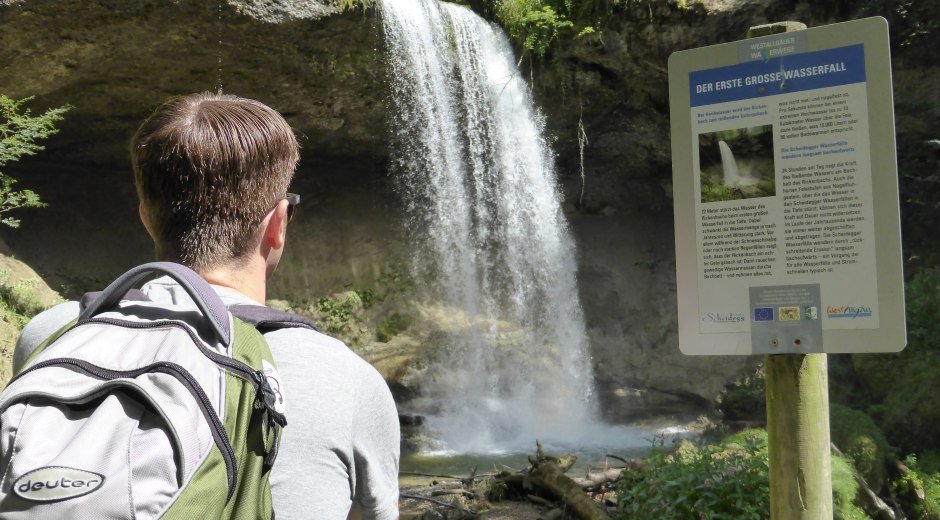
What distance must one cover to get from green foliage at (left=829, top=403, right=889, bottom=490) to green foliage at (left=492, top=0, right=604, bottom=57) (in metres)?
6.59

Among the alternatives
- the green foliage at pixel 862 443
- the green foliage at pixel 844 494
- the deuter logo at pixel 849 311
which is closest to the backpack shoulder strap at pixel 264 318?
the deuter logo at pixel 849 311

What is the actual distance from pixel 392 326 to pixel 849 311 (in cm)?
1041

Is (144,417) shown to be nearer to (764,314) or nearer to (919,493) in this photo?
(764,314)

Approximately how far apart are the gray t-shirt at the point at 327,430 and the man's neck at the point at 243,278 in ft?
0.08

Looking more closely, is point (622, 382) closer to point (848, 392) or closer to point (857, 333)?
point (848, 392)

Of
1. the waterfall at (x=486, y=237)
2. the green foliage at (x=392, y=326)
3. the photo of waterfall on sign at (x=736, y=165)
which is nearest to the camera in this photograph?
the photo of waterfall on sign at (x=736, y=165)

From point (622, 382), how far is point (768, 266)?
10.2 meters

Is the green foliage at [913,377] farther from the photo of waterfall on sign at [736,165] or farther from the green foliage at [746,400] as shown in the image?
the photo of waterfall on sign at [736,165]

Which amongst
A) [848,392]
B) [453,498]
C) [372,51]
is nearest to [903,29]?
[848,392]

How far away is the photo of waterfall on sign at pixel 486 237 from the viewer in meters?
10.9

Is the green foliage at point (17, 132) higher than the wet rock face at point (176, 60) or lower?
lower

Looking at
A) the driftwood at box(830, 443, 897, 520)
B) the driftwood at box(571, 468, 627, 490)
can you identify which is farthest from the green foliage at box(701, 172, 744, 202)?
the driftwood at box(571, 468, 627, 490)

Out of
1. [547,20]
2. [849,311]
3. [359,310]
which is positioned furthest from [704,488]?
[359,310]

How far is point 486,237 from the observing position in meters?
12.4
